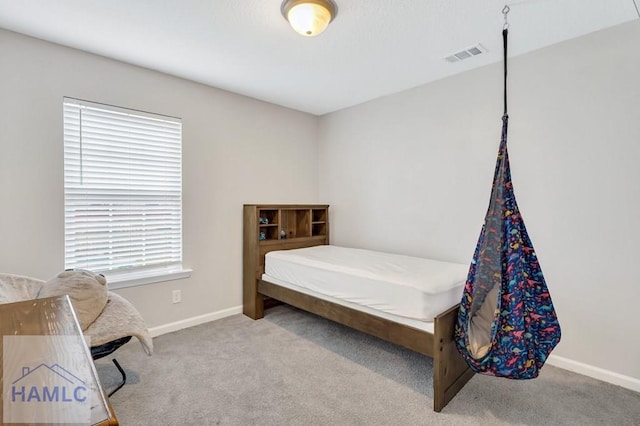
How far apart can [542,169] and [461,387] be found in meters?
1.75

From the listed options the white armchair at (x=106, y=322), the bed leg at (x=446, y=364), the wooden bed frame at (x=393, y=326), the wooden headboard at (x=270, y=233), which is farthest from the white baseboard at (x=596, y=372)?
the white armchair at (x=106, y=322)

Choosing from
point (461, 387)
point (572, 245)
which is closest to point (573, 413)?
point (461, 387)

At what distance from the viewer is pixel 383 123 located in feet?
11.9

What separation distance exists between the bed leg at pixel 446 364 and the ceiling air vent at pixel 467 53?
1.96 m

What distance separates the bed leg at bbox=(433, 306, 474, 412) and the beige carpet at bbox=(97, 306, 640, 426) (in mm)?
67

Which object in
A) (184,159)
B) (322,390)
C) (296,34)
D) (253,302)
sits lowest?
(322,390)

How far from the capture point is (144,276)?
287 cm

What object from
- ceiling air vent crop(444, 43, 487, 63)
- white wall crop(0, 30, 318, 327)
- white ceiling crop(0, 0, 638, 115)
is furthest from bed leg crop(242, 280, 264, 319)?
ceiling air vent crop(444, 43, 487, 63)

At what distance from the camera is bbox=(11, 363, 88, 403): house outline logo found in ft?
2.32

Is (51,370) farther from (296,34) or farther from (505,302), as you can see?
(296,34)

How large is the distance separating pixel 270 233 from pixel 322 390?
6.65 ft

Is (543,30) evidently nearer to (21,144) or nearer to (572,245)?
(572,245)

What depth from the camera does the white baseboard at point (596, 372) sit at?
216 cm

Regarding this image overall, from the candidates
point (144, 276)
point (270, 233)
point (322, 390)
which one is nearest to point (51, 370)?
point (322, 390)
